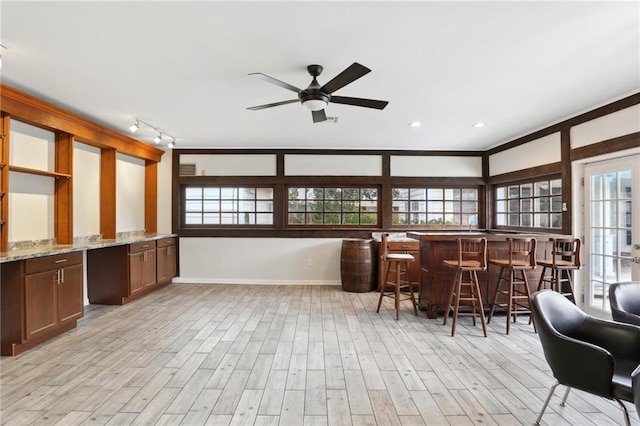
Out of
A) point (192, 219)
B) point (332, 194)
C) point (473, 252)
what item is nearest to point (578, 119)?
point (473, 252)

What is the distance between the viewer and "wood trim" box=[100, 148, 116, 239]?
4828 millimetres

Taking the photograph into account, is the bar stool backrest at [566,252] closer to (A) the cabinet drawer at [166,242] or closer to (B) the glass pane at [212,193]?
(B) the glass pane at [212,193]

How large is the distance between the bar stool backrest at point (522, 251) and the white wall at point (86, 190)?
5.49 m

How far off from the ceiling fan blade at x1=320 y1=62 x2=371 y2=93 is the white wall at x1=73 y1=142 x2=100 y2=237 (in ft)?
12.5

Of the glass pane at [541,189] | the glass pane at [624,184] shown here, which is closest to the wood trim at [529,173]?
the glass pane at [541,189]

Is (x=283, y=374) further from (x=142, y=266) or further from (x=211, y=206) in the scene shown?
(x=211, y=206)

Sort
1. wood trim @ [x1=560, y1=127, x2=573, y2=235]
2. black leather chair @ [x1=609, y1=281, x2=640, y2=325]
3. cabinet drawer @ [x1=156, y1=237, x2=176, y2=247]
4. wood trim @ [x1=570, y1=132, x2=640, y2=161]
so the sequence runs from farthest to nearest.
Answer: cabinet drawer @ [x1=156, y1=237, x2=176, y2=247]
wood trim @ [x1=560, y1=127, x2=573, y2=235]
wood trim @ [x1=570, y1=132, x2=640, y2=161]
black leather chair @ [x1=609, y1=281, x2=640, y2=325]

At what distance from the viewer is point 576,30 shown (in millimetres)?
2205

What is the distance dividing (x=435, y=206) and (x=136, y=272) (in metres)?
Answer: 5.16

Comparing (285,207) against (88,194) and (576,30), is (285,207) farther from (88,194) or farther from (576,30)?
(576,30)

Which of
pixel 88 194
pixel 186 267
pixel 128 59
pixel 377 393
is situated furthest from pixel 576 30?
pixel 186 267

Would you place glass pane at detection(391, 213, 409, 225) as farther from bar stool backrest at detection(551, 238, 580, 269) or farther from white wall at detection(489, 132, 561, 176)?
bar stool backrest at detection(551, 238, 580, 269)

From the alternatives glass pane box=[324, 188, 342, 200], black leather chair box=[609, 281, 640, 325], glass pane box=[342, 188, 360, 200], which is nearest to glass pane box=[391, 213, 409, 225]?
glass pane box=[342, 188, 360, 200]

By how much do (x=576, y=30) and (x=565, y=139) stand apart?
247cm
